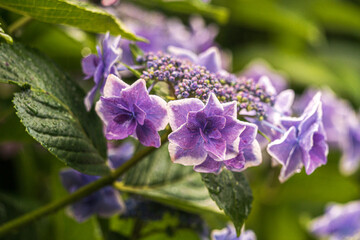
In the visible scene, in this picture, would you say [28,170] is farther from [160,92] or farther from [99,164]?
[160,92]

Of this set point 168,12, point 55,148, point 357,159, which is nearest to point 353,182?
point 357,159

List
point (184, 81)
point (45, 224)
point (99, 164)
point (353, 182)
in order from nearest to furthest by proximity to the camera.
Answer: point (184, 81)
point (99, 164)
point (45, 224)
point (353, 182)

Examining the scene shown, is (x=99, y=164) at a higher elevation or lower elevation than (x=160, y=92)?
lower

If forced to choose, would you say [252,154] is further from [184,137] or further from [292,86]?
[292,86]

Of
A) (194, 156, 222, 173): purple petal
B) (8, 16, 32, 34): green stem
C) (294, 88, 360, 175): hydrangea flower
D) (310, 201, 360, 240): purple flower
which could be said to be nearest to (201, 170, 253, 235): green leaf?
(194, 156, 222, 173): purple petal

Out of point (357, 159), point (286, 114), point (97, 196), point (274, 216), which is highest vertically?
point (286, 114)

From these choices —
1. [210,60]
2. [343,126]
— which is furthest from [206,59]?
[343,126]

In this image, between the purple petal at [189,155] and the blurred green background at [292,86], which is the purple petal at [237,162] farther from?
the blurred green background at [292,86]
